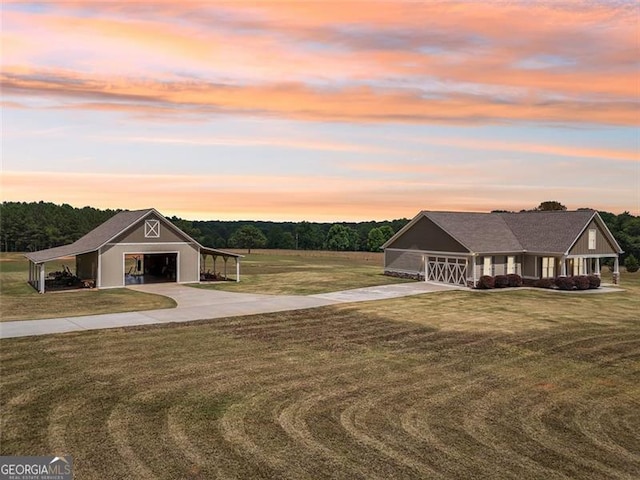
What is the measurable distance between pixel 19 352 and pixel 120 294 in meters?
17.1

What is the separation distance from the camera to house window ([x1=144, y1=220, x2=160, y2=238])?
138 ft

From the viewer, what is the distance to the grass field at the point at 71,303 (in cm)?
2745

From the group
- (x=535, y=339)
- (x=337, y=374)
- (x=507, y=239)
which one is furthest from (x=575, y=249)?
(x=337, y=374)

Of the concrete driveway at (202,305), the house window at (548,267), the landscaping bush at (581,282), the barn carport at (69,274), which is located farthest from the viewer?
the house window at (548,267)

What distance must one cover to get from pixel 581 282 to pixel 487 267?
6.81 meters

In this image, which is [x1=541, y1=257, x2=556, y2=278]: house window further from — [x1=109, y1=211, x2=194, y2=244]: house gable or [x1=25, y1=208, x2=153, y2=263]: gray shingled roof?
[x1=25, y1=208, x2=153, y2=263]: gray shingled roof

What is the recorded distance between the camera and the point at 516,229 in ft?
153

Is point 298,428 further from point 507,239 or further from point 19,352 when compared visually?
point 507,239

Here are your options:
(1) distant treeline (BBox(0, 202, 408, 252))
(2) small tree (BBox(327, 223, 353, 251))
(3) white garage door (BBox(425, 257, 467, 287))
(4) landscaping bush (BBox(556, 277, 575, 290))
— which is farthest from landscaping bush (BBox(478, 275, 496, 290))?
(2) small tree (BBox(327, 223, 353, 251))

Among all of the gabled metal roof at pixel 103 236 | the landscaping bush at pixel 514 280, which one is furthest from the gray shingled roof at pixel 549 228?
the gabled metal roof at pixel 103 236

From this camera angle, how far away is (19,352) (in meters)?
19.0

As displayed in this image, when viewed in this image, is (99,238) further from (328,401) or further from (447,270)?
(328,401)

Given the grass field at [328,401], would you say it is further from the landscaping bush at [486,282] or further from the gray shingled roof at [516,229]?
the gray shingled roof at [516,229]

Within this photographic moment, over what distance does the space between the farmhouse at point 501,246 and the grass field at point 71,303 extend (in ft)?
70.8
